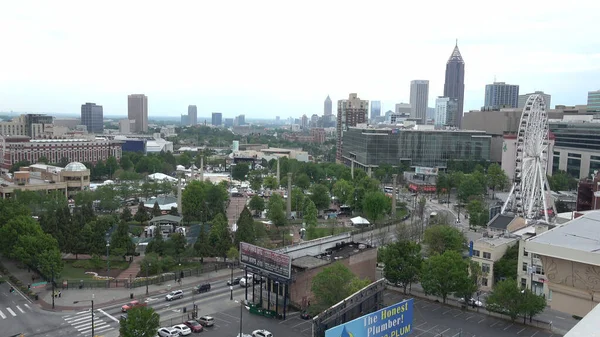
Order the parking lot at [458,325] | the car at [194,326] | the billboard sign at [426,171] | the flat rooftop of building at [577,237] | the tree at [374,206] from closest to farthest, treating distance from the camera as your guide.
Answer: the flat rooftop of building at [577,237] < the car at [194,326] < the parking lot at [458,325] < the tree at [374,206] < the billboard sign at [426,171]

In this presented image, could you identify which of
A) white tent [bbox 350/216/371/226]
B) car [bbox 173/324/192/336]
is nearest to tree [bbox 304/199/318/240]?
white tent [bbox 350/216/371/226]

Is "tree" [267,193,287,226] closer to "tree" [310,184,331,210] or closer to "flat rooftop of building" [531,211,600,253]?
"tree" [310,184,331,210]

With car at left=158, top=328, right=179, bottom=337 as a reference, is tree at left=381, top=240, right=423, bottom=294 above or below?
above

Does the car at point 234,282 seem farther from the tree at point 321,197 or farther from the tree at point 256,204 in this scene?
the tree at point 321,197

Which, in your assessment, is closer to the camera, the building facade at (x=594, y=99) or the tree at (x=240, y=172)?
the tree at (x=240, y=172)

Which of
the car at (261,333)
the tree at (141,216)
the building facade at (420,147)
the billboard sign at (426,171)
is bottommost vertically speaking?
the car at (261,333)

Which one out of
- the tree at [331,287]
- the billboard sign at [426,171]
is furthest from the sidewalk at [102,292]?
the billboard sign at [426,171]

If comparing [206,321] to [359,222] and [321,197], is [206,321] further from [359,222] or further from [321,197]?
[321,197]
